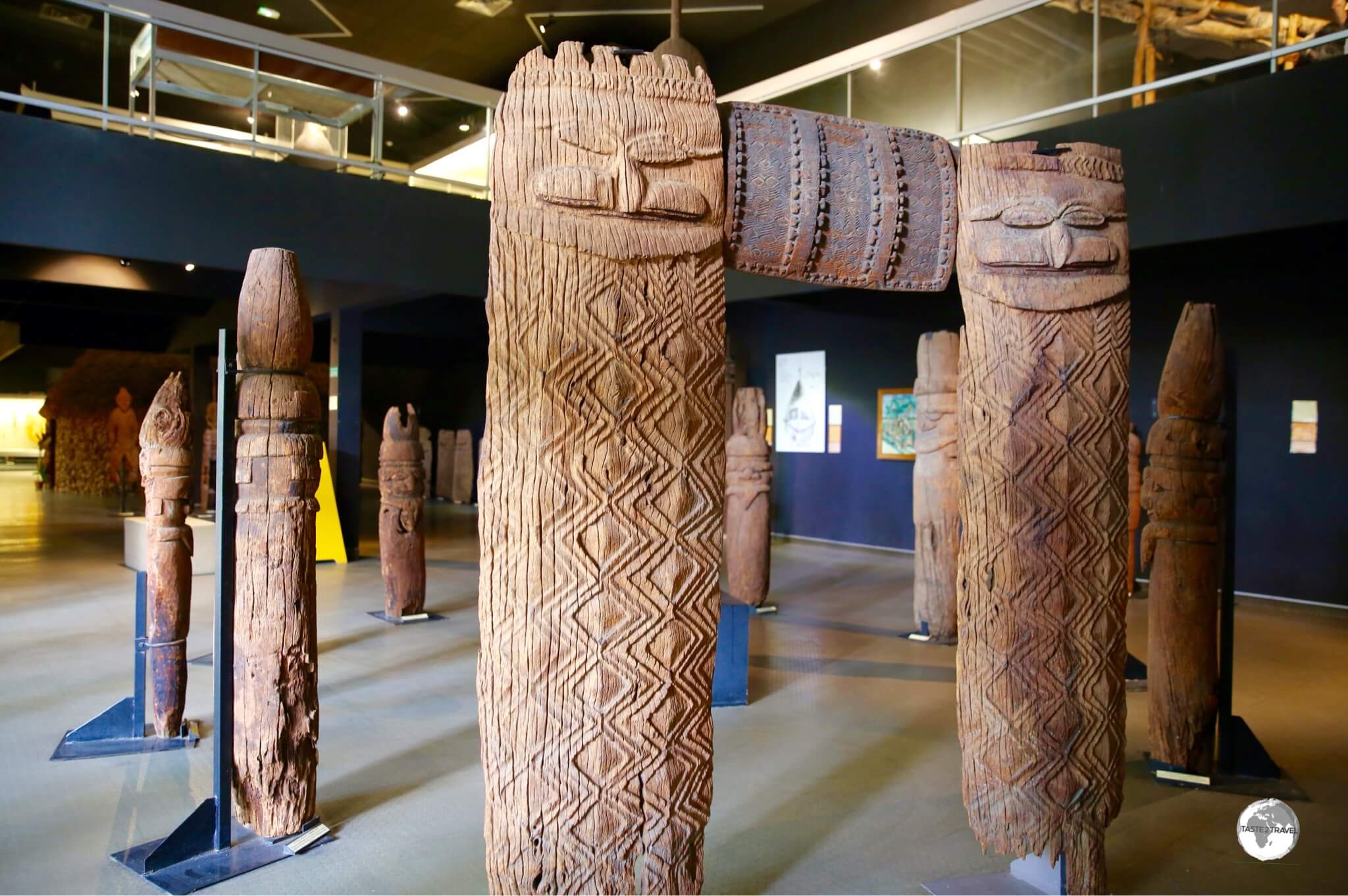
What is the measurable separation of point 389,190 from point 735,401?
3298mm

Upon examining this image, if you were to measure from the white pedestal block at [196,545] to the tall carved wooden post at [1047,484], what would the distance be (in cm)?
755

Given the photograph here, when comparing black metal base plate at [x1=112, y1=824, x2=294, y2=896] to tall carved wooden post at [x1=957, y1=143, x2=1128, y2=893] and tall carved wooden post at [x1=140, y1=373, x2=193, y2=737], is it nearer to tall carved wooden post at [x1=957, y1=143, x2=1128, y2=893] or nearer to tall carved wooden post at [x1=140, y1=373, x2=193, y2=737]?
tall carved wooden post at [x1=140, y1=373, x2=193, y2=737]

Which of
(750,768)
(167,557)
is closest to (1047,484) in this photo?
(750,768)

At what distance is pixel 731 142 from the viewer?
1920 millimetres

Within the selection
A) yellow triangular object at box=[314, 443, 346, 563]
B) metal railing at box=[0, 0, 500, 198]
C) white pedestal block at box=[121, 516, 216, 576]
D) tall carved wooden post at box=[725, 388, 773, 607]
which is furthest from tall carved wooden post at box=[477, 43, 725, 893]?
yellow triangular object at box=[314, 443, 346, 563]

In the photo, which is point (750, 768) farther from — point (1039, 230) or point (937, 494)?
point (937, 494)

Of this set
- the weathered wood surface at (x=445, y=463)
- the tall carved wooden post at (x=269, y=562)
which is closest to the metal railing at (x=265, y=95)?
the tall carved wooden post at (x=269, y=562)

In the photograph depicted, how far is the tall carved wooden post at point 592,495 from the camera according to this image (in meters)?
1.71

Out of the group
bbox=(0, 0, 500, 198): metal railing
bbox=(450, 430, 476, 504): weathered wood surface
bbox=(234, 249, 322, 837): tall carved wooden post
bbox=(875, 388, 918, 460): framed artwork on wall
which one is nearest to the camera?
bbox=(234, 249, 322, 837): tall carved wooden post

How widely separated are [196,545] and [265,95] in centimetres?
A: 393

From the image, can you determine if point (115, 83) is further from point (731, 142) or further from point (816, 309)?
point (816, 309)

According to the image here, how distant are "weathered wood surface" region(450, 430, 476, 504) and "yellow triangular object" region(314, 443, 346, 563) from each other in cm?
599

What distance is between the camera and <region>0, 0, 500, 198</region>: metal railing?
239 inches

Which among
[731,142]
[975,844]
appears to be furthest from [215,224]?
[975,844]
